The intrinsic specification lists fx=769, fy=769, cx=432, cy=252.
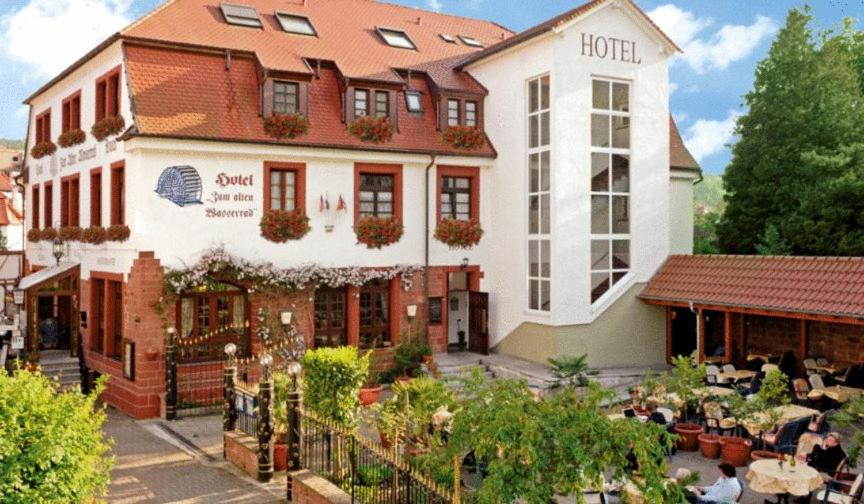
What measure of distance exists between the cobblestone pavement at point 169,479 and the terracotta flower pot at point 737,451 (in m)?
8.18

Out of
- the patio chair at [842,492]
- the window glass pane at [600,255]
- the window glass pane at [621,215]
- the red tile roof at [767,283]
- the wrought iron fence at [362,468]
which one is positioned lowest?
the patio chair at [842,492]

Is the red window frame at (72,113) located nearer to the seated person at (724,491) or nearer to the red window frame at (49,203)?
the red window frame at (49,203)

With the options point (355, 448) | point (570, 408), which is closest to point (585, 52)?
point (355, 448)

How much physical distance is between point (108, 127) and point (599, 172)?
1322 centimetres

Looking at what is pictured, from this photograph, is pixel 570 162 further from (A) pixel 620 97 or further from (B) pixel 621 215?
(A) pixel 620 97

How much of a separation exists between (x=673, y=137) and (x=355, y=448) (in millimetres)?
18842

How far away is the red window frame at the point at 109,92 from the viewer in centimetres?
1984

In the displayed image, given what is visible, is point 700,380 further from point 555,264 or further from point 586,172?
point 586,172

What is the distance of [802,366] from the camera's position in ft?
67.1

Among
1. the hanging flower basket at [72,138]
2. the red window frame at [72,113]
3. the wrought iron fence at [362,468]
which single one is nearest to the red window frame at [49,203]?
the red window frame at [72,113]

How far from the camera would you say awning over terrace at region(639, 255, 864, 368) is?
1766 centimetres

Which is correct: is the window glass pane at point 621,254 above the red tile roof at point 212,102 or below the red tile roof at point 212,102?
below

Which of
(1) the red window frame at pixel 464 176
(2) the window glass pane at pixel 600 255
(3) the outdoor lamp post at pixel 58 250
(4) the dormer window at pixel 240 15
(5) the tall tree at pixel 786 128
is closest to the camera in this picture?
(2) the window glass pane at pixel 600 255

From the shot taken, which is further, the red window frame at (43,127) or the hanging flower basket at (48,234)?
the red window frame at (43,127)
